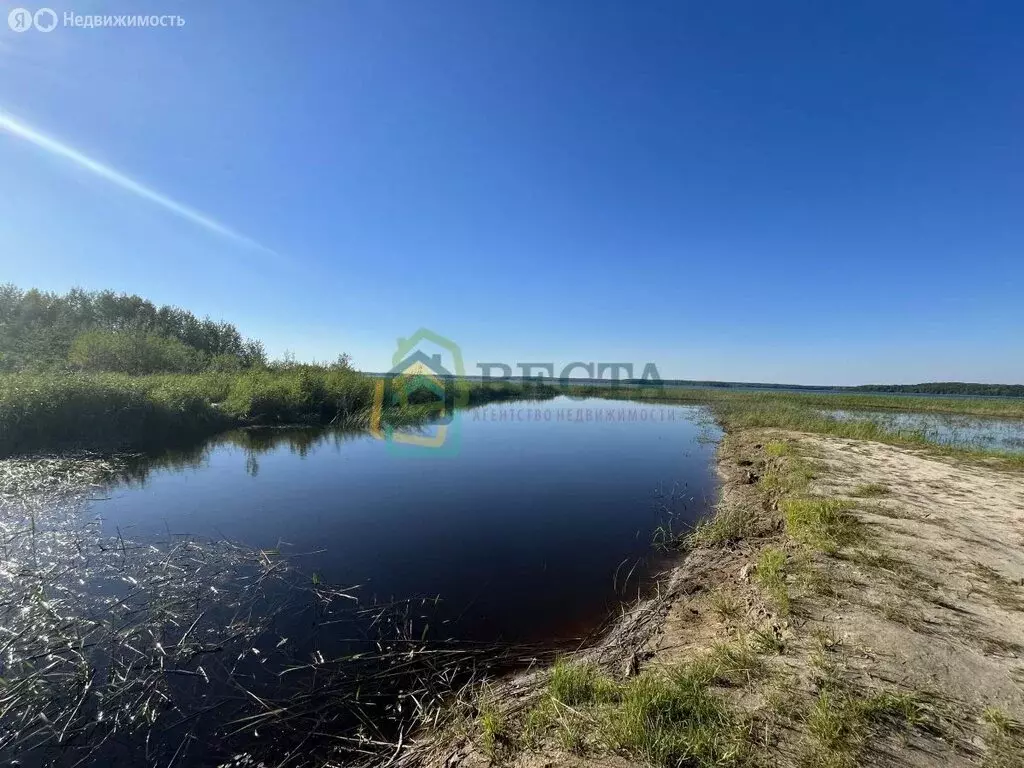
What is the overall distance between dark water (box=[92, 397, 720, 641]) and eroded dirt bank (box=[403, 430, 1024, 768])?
1.20 m

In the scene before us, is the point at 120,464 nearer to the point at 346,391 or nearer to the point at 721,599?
the point at 346,391

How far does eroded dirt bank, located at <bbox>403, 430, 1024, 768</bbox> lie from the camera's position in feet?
8.36

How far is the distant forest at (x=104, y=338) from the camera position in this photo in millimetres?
24031

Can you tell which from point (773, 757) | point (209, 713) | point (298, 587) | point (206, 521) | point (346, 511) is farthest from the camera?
point (346, 511)

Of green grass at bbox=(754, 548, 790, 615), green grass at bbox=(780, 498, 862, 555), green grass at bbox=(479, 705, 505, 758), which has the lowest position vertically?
green grass at bbox=(479, 705, 505, 758)

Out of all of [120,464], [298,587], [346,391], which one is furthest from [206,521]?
[346,391]

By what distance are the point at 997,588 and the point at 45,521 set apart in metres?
14.1

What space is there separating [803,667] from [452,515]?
21.5 feet

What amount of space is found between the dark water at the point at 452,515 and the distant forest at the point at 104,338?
1440 centimetres


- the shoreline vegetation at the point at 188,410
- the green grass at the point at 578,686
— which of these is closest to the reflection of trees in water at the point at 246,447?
the shoreline vegetation at the point at 188,410

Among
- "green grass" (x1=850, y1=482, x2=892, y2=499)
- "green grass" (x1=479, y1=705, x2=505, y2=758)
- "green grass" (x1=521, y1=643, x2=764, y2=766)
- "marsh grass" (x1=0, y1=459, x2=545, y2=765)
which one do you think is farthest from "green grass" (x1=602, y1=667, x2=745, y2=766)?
"green grass" (x1=850, y1=482, x2=892, y2=499)

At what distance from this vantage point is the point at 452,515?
8703 millimetres

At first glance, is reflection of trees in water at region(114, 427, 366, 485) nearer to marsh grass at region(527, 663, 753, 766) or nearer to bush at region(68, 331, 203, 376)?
marsh grass at region(527, 663, 753, 766)

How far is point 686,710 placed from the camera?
281 centimetres
